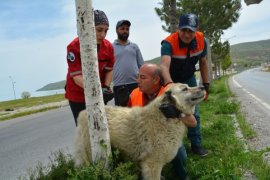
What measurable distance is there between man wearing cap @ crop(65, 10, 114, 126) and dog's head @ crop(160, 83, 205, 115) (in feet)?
3.45

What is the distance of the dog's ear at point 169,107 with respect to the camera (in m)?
4.37

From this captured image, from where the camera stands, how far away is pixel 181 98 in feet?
14.8

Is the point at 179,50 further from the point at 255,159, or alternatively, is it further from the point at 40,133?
the point at 40,133

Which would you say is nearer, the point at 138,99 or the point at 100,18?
the point at 100,18

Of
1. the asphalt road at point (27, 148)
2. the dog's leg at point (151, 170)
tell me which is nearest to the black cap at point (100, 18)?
the dog's leg at point (151, 170)

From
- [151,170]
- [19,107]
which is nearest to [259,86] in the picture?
[19,107]

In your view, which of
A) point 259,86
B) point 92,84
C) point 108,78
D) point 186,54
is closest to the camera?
point 92,84

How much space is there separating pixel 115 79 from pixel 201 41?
189 centimetres

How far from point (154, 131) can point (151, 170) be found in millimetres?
445

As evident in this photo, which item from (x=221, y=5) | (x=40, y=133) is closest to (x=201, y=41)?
(x=40, y=133)

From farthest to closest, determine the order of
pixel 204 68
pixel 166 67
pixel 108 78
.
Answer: pixel 204 68
pixel 166 67
pixel 108 78

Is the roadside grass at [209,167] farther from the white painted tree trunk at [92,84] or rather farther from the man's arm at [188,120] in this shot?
the man's arm at [188,120]

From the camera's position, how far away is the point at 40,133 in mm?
13750

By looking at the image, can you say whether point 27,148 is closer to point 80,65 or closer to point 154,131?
point 80,65
